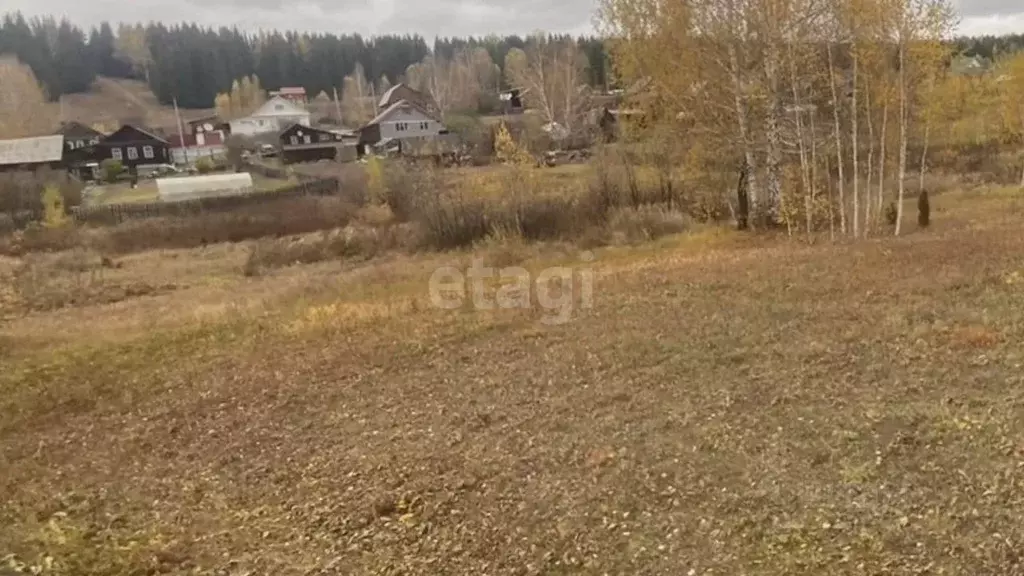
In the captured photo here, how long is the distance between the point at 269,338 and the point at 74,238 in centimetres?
2223

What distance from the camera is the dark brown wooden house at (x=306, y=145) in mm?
58438

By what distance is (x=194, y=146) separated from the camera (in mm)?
64750

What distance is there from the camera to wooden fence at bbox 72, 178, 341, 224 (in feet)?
113

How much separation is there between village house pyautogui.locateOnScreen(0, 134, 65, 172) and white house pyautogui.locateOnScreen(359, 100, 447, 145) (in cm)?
1999

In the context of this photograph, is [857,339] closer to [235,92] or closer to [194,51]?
[235,92]

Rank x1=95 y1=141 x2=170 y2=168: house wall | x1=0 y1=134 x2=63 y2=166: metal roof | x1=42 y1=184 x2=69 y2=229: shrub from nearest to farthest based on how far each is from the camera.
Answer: x1=42 y1=184 x2=69 y2=229: shrub → x1=0 y1=134 x2=63 y2=166: metal roof → x1=95 y1=141 x2=170 y2=168: house wall

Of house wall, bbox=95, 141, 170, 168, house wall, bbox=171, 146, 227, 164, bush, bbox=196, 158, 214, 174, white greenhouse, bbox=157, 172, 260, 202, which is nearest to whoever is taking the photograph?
white greenhouse, bbox=157, 172, 260, 202

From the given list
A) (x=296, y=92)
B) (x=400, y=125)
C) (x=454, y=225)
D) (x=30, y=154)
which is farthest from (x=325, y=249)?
(x=296, y=92)

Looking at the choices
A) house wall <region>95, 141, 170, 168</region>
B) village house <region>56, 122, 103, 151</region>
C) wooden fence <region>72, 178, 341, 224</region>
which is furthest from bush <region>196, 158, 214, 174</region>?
wooden fence <region>72, 178, 341, 224</region>

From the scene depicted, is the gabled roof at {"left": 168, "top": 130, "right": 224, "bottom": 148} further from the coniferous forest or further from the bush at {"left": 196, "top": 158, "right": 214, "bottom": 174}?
the coniferous forest

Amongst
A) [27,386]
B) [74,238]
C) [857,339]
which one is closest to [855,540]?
[857,339]

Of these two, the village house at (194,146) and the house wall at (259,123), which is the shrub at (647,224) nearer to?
the village house at (194,146)

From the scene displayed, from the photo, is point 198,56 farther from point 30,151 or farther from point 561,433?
point 561,433

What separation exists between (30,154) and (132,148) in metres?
10.0
